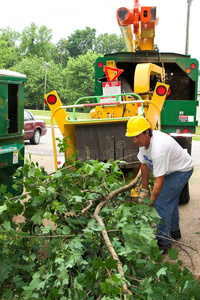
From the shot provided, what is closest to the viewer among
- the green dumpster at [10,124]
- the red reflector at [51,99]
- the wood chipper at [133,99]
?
the wood chipper at [133,99]

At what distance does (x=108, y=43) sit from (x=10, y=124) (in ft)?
310

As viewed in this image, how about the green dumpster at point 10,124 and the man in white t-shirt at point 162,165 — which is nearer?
the man in white t-shirt at point 162,165

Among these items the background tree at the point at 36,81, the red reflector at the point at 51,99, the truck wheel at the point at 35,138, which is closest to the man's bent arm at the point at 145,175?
the red reflector at the point at 51,99

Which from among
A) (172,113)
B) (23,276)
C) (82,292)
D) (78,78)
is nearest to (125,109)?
(172,113)

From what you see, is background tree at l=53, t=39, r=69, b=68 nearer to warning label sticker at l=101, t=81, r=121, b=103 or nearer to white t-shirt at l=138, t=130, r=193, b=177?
warning label sticker at l=101, t=81, r=121, b=103

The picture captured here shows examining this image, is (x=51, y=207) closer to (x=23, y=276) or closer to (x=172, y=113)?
(x=23, y=276)

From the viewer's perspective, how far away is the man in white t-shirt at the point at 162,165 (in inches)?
161

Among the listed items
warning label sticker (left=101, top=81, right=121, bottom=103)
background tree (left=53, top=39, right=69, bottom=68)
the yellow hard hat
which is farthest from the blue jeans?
background tree (left=53, top=39, right=69, bottom=68)

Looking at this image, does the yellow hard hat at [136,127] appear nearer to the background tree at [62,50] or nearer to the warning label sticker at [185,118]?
the warning label sticker at [185,118]

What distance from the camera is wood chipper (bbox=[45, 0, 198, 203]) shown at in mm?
5418

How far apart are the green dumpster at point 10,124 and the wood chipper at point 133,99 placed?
53 centimetres

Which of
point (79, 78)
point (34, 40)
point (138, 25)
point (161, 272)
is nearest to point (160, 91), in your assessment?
point (138, 25)

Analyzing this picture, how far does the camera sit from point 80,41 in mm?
92250

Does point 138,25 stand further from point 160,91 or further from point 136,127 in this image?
point 136,127
